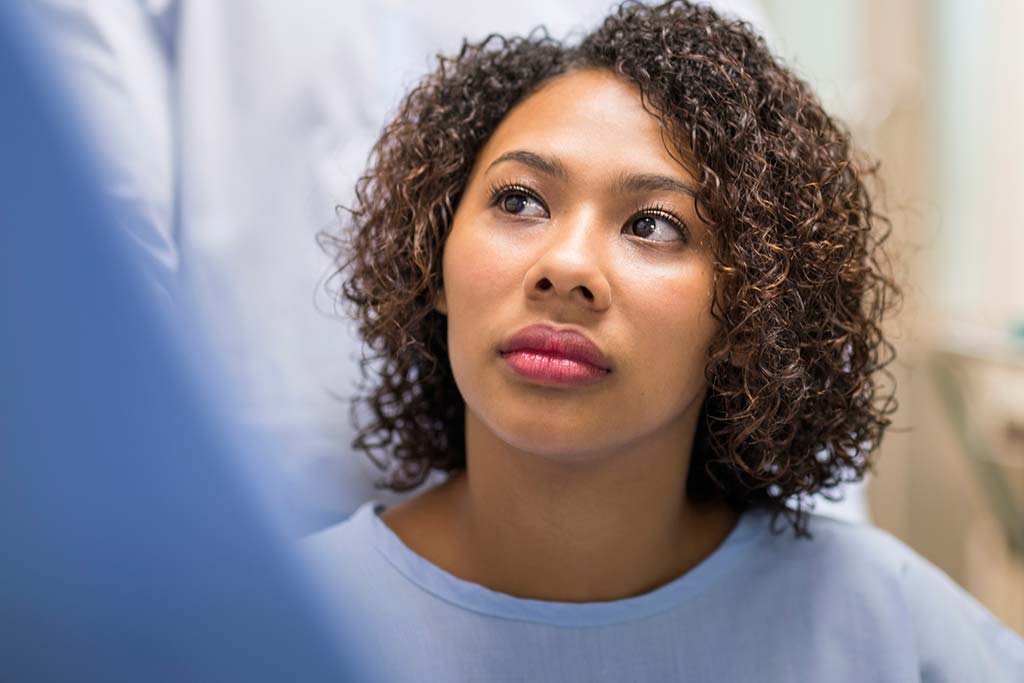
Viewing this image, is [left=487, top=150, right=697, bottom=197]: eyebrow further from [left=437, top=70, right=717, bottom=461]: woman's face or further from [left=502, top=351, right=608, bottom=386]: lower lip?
[left=502, top=351, right=608, bottom=386]: lower lip

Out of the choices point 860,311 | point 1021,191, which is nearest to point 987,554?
point 1021,191

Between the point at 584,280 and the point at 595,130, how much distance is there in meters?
0.16

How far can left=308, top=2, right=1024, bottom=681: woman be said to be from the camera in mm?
817

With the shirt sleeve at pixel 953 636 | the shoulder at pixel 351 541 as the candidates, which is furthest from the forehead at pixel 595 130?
the shirt sleeve at pixel 953 636

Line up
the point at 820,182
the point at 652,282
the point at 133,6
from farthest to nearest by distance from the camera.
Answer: the point at 133,6
the point at 820,182
the point at 652,282

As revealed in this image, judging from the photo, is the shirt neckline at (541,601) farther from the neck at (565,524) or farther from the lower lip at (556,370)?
the lower lip at (556,370)

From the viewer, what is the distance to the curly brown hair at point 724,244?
0.87 metres

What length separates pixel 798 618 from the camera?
95 centimetres

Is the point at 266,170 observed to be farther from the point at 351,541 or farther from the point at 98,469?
the point at 98,469

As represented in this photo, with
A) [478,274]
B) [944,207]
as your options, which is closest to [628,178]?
[478,274]

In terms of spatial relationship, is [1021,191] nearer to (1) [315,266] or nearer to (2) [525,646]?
(1) [315,266]

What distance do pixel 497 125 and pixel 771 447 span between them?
0.40 meters

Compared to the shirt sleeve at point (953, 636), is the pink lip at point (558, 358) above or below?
above

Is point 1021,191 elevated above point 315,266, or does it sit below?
above
